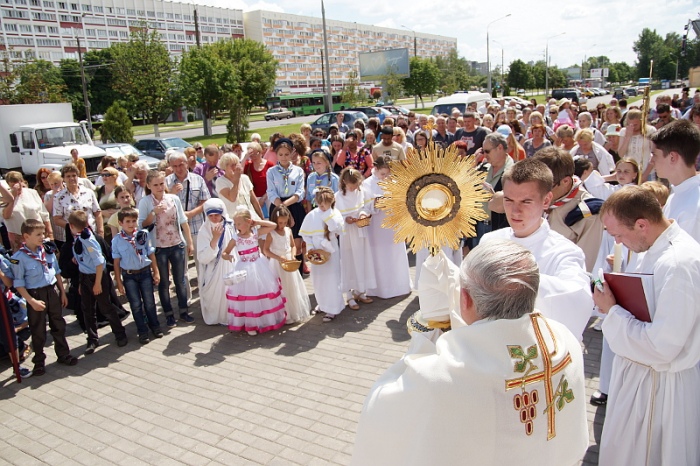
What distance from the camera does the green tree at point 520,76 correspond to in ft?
235

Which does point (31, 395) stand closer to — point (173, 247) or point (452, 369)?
point (173, 247)

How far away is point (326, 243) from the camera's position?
653cm

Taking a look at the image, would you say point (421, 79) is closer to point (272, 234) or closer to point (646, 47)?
point (272, 234)

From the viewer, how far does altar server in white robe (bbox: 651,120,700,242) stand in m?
3.49

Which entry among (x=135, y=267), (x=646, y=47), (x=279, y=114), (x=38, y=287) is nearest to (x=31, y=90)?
(x=279, y=114)

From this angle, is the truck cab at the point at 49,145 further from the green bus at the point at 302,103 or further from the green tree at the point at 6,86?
the green bus at the point at 302,103

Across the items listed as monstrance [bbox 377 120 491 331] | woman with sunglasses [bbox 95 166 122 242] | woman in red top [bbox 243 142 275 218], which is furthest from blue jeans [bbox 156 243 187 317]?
monstrance [bbox 377 120 491 331]

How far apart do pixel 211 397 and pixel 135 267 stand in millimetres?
2036

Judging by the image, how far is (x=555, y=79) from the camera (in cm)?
7419

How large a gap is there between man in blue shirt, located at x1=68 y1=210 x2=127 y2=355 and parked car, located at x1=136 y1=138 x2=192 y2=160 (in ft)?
52.1

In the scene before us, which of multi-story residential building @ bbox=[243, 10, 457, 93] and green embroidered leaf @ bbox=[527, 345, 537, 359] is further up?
multi-story residential building @ bbox=[243, 10, 457, 93]

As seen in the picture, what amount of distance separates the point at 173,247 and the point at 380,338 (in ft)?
9.46

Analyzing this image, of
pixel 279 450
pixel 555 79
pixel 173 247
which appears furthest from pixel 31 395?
pixel 555 79

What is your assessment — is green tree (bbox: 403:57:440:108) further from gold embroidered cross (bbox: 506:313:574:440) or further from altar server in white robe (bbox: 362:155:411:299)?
gold embroidered cross (bbox: 506:313:574:440)
